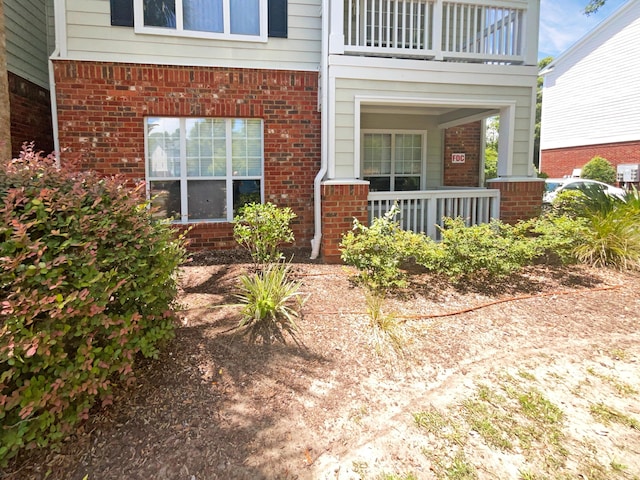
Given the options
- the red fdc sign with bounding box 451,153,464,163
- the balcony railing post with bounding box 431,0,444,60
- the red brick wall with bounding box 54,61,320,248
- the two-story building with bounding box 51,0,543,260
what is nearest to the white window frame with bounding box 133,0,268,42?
the two-story building with bounding box 51,0,543,260

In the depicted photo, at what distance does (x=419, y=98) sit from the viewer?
6.91m

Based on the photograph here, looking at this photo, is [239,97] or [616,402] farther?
[239,97]

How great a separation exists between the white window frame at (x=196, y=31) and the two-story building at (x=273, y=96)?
2 centimetres

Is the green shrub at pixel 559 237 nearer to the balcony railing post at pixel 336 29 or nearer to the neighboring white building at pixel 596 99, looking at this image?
the balcony railing post at pixel 336 29

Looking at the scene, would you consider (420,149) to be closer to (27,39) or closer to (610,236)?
(610,236)

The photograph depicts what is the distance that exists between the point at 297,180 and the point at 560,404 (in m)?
5.36

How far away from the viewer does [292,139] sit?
24.3ft

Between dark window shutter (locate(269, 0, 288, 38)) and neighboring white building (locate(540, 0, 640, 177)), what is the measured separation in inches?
A: 745

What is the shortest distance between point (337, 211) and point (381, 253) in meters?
1.40

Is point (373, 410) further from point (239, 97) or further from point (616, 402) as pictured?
point (239, 97)

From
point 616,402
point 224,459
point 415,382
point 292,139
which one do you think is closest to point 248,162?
point 292,139

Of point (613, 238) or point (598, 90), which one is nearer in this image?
point (613, 238)

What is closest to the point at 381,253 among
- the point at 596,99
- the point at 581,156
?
the point at 596,99

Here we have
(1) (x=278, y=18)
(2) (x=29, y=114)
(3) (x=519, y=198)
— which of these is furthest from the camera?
(3) (x=519, y=198)
